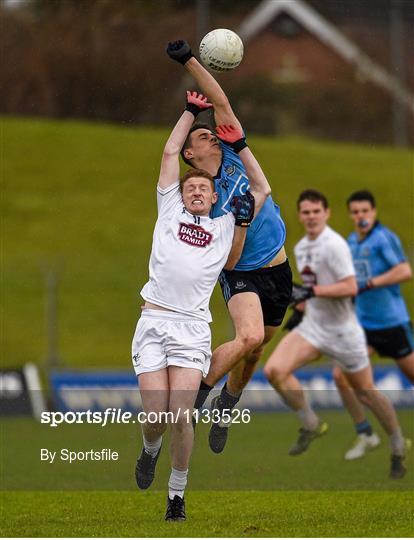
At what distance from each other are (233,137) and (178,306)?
1262mm

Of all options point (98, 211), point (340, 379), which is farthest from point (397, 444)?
point (98, 211)

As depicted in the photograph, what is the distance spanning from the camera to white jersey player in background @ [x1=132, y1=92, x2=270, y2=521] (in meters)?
7.94

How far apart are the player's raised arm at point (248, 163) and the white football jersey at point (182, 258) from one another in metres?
0.48

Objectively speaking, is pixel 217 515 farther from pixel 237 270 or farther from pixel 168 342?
pixel 237 270

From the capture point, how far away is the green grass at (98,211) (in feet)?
66.5

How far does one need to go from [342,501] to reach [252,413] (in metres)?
7.19

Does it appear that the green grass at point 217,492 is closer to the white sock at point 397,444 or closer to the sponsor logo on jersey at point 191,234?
the white sock at point 397,444

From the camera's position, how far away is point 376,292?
41.2 ft

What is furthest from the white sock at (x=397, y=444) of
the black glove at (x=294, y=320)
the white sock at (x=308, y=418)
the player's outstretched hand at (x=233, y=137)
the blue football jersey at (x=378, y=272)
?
the player's outstretched hand at (x=233, y=137)

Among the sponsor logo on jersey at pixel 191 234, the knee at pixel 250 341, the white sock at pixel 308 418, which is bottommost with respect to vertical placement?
the white sock at pixel 308 418

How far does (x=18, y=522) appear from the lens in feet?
27.3

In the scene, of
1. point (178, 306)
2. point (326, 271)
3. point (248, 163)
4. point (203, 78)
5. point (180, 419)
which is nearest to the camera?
point (180, 419)

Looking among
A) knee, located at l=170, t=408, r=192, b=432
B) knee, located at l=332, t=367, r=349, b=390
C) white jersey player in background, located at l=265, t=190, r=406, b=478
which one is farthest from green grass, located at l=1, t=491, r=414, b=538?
knee, located at l=332, t=367, r=349, b=390

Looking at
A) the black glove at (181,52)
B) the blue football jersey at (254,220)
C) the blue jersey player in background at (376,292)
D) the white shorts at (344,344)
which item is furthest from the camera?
the blue jersey player in background at (376,292)
